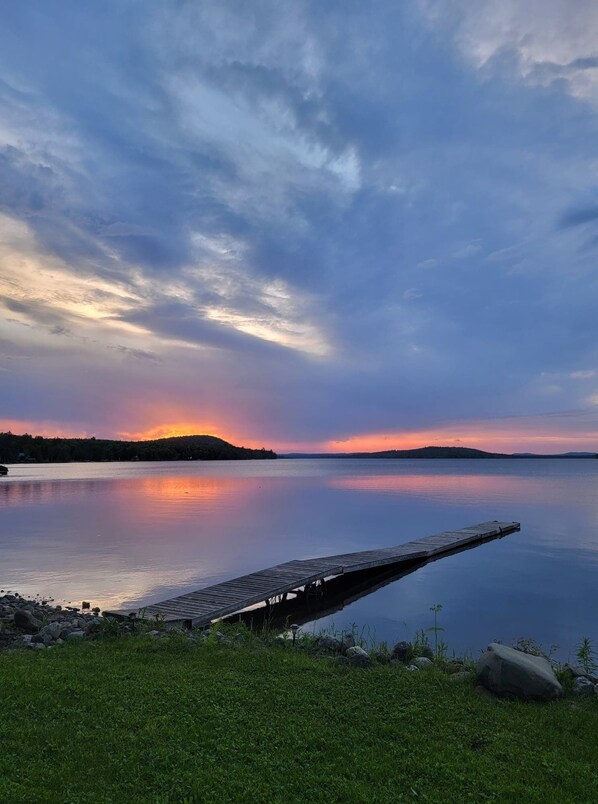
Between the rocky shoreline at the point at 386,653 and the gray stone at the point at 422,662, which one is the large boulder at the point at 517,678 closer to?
the rocky shoreline at the point at 386,653

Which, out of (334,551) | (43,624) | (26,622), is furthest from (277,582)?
(334,551)

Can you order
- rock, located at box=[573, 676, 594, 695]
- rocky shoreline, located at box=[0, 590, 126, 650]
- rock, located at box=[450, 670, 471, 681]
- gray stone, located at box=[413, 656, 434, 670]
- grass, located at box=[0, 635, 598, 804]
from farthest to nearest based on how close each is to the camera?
rocky shoreline, located at box=[0, 590, 126, 650] < gray stone, located at box=[413, 656, 434, 670] < rock, located at box=[450, 670, 471, 681] < rock, located at box=[573, 676, 594, 695] < grass, located at box=[0, 635, 598, 804]

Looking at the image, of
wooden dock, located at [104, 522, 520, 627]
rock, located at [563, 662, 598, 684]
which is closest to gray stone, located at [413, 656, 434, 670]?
rock, located at [563, 662, 598, 684]

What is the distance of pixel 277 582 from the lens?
1833 cm

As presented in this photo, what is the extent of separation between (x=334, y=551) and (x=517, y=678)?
863 inches

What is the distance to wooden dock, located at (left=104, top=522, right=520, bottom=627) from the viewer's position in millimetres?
14047

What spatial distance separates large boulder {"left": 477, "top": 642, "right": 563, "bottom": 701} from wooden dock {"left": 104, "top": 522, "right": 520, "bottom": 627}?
24.8ft

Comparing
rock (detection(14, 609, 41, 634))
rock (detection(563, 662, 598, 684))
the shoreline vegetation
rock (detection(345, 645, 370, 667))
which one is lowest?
rock (detection(14, 609, 41, 634))

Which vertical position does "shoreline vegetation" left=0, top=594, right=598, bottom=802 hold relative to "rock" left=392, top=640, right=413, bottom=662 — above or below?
above

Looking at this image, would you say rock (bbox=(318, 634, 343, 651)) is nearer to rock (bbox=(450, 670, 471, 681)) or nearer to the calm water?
rock (bbox=(450, 670, 471, 681))

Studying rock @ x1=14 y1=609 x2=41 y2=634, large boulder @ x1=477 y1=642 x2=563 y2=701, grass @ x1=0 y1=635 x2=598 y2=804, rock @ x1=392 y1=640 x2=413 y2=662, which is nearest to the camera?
grass @ x1=0 y1=635 x2=598 y2=804

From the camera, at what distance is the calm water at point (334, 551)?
1773 centimetres

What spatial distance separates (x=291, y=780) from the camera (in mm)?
5527

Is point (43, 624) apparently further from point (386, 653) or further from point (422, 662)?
point (422, 662)
